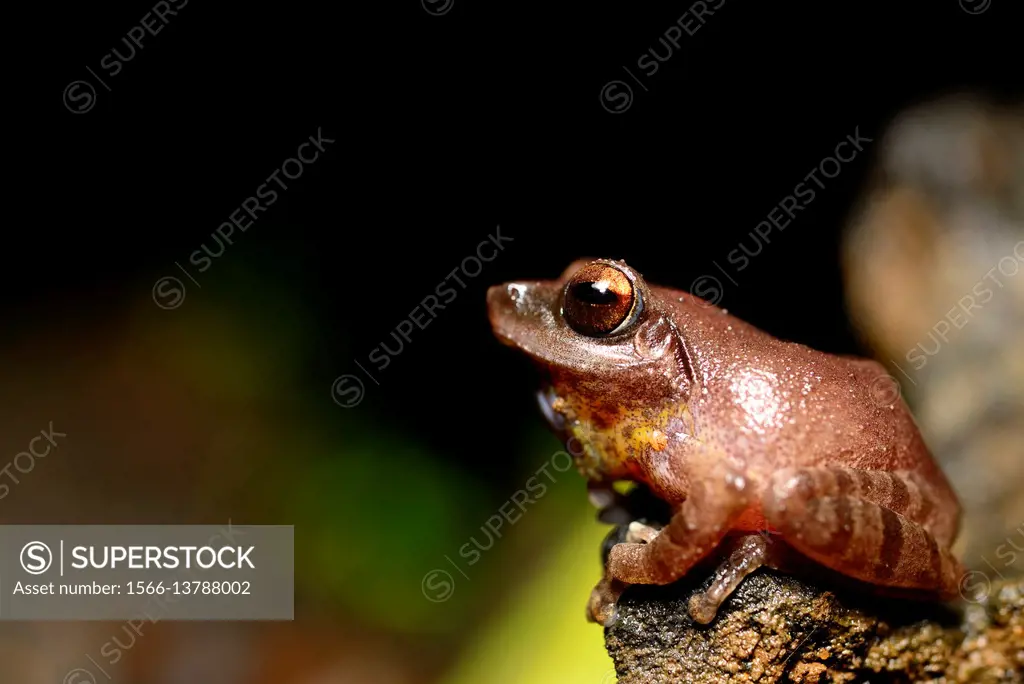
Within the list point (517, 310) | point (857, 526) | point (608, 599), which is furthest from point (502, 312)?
point (857, 526)

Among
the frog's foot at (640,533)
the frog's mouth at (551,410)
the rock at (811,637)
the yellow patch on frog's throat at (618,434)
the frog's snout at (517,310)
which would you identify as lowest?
the rock at (811,637)

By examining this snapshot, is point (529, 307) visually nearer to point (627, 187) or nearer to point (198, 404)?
point (627, 187)

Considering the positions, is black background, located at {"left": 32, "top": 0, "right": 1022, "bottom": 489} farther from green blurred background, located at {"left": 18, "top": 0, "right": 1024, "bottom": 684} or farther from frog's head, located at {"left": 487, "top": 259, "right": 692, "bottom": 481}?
frog's head, located at {"left": 487, "top": 259, "right": 692, "bottom": 481}

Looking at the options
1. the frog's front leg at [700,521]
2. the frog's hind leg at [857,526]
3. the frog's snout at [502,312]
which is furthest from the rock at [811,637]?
the frog's snout at [502,312]

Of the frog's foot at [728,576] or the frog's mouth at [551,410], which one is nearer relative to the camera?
the frog's foot at [728,576]

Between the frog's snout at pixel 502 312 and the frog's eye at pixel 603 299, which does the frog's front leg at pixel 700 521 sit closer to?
the frog's eye at pixel 603 299

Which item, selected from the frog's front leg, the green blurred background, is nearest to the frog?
the frog's front leg

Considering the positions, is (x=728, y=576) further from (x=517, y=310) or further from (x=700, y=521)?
(x=517, y=310)

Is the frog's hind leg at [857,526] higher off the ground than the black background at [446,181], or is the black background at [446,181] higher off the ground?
the black background at [446,181]
